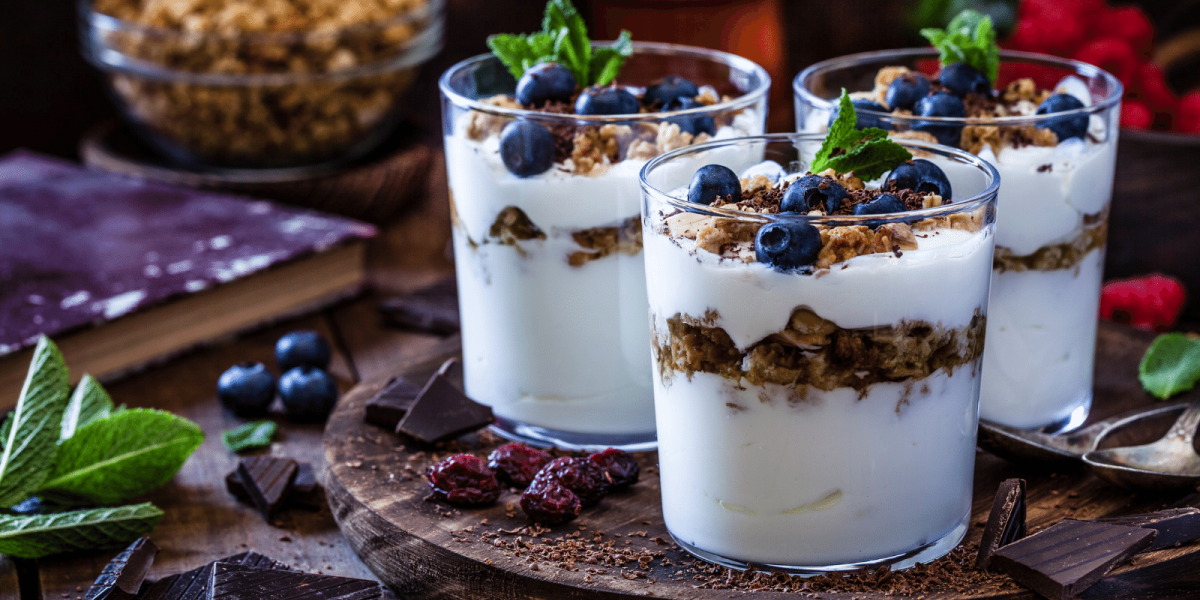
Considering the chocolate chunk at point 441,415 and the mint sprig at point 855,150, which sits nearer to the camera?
the mint sprig at point 855,150

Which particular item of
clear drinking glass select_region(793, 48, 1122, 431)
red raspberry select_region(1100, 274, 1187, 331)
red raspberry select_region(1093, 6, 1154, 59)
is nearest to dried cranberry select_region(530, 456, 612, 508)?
clear drinking glass select_region(793, 48, 1122, 431)

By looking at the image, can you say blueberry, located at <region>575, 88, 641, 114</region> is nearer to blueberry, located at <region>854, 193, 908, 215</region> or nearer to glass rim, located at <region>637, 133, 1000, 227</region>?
glass rim, located at <region>637, 133, 1000, 227</region>

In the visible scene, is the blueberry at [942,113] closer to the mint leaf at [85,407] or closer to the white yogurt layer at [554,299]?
the white yogurt layer at [554,299]

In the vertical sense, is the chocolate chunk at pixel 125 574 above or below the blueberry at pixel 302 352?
above

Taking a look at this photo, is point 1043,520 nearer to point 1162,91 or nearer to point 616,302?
point 616,302

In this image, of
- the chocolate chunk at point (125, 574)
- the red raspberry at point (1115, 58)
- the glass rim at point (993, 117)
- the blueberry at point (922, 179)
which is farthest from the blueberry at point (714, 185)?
the red raspberry at point (1115, 58)

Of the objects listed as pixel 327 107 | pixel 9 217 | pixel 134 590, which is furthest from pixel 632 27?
pixel 134 590
